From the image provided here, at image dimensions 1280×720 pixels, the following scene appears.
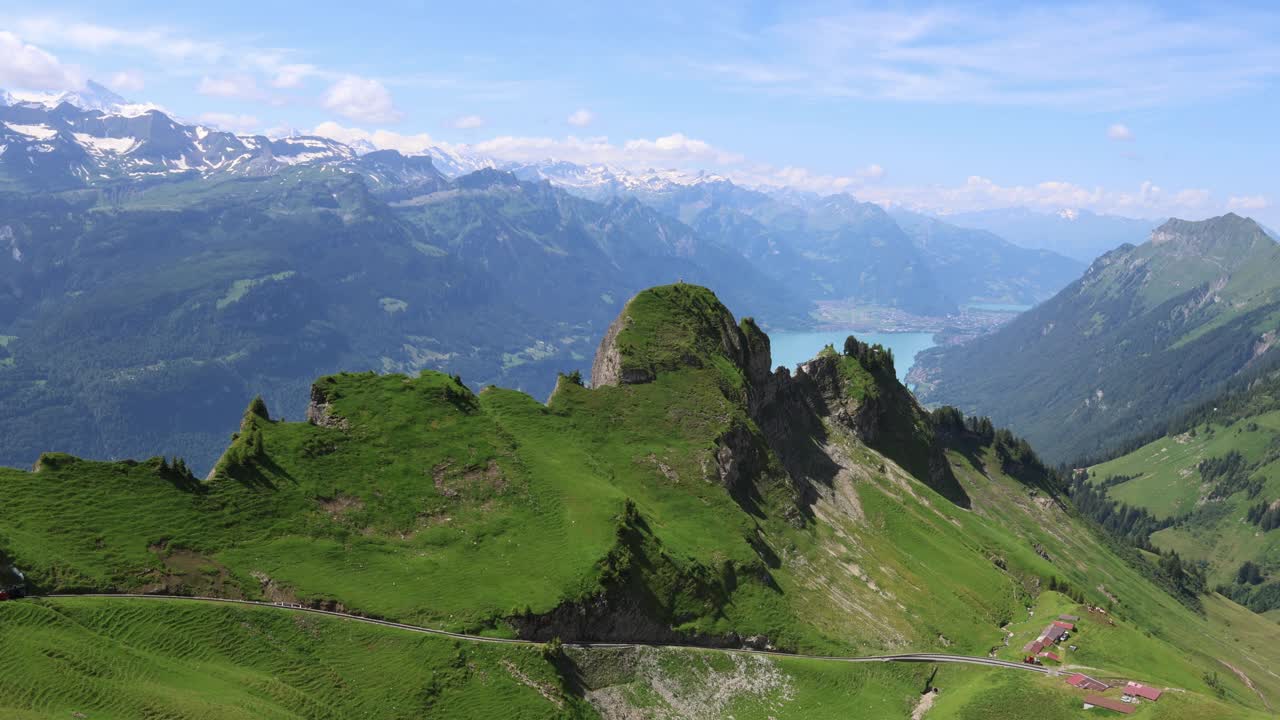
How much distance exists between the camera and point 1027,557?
162 meters

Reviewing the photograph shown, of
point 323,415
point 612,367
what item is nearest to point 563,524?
point 323,415

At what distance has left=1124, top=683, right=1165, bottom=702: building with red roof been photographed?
283 ft

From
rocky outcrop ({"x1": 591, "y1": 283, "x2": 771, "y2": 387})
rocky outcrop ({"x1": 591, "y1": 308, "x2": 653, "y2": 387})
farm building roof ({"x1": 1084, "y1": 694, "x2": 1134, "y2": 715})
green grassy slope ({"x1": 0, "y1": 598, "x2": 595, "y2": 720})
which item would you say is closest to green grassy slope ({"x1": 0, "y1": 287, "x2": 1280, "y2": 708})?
rocky outcrop ({"x1": 591, "y1": 283, "x2": 771, "y2": 387})

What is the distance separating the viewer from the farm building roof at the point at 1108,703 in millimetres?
84688

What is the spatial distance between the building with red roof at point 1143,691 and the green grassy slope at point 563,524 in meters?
14.4

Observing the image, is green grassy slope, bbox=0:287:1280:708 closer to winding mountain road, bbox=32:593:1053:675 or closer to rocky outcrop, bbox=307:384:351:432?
rocky outcrop, bbox=307:384:351:432

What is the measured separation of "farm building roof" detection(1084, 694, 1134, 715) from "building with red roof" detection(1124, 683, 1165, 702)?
2567 mm

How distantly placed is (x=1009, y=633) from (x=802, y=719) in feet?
166

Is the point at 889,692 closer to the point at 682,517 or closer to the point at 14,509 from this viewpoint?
the point at 682,517

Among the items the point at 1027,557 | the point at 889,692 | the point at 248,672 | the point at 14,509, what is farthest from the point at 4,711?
the point at 1027,557

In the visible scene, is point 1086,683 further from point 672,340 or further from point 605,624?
point 672,340

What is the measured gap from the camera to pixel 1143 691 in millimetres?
87750

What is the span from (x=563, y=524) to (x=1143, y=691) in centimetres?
6479

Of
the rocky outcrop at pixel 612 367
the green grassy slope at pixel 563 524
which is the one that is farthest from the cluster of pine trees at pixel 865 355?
the rocky outcrop at pixel 612 367
